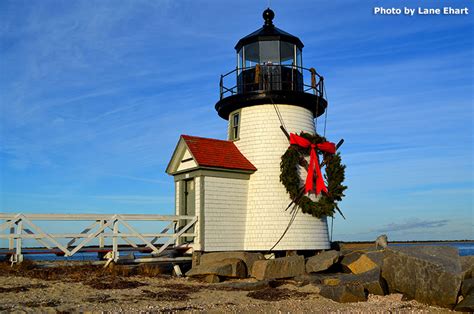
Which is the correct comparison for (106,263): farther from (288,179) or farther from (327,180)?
(327,180)

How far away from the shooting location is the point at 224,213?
16.6 metres

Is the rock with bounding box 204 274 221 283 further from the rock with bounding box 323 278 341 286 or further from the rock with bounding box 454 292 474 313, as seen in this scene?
the rock with bounding box 454 292 474 313

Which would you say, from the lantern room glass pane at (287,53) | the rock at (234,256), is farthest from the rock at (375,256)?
the lantern room glass pane at (287,53)

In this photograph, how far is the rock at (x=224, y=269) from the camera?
14297 millimetres

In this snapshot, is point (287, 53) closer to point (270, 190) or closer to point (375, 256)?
point (270, 190)

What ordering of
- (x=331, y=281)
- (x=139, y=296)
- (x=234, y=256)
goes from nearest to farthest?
(x=139, y=296), (x=331, y=281), (x=234, y=256)

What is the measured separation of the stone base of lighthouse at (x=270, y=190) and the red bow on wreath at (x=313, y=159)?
51 cm

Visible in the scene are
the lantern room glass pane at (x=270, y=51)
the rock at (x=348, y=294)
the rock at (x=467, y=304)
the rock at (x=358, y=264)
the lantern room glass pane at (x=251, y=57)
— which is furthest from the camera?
the lantern room glass pane at (x=251, y=57)

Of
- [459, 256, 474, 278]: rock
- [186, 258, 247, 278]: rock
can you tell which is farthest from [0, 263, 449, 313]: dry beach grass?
[459, 256, 474, 278]: rock

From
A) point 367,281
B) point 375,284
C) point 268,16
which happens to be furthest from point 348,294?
point 268,16

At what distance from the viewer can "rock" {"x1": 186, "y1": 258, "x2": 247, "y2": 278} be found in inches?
563

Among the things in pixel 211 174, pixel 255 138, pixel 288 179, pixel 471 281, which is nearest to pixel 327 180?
pixel 288 179

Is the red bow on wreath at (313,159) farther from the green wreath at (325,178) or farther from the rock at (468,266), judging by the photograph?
the rock at (468,266)

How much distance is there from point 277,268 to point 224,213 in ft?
9.87
